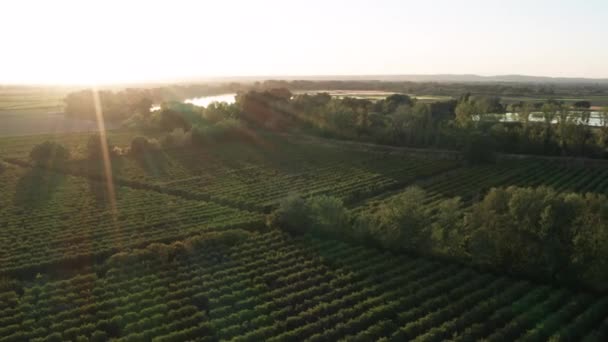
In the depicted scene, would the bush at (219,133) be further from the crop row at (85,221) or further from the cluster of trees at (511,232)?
the cluster of trees at (511,232)

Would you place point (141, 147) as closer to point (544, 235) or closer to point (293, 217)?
point (293, 217)

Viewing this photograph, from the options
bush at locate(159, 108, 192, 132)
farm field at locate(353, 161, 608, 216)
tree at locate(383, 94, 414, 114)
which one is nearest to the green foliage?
farm field at locate(353, 161, 608, 216)

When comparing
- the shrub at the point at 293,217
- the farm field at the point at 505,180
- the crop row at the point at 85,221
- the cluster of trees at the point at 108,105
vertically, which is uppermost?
the cluster of trees at the point at 108,105

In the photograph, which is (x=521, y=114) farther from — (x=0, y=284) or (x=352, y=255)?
(x=0, y=284)

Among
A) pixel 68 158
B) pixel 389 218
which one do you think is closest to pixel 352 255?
pixel 389 218

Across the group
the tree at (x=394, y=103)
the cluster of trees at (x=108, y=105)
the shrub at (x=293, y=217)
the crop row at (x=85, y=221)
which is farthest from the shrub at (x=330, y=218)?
the cluster of trees at (x=108, y=105)

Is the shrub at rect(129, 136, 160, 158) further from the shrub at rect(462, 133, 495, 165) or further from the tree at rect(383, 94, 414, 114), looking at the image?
the tree at rect(383, 94, 414, 114)
